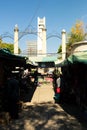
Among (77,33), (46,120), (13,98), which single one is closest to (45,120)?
(46,120)

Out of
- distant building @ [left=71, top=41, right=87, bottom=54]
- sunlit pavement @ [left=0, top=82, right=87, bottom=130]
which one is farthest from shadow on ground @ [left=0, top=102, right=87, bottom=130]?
distant building @ [left=71, top=41, right=87, bottom=54]

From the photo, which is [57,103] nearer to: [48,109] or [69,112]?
[48,109]

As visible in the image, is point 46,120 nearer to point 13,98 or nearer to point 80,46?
point 13,98

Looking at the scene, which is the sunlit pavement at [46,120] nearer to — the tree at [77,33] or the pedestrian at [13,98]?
the pedestrian at [13,98]

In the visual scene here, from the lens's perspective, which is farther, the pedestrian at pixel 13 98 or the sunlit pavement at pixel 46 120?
the pedestrian at pixel 13 98

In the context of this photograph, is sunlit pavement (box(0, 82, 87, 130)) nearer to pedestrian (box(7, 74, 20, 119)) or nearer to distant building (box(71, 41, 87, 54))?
pedestrian (box(7, 74, 20, 119))

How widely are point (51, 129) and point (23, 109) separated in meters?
4.35

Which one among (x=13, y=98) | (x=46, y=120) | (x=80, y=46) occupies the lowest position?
(x=46, y=120)

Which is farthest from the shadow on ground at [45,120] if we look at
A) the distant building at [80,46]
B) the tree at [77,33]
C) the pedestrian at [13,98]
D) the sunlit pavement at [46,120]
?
the tree at [77,33]

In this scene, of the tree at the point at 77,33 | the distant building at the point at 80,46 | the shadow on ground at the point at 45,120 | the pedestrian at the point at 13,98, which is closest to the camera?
the shadow on ground at the point at 45,120

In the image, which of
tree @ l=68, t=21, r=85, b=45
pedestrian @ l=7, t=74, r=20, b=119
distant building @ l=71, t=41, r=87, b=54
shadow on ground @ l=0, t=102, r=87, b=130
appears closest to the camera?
shadow on ground @ l=0, t=102, r=87, b=130

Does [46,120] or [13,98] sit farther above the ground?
[13,98]

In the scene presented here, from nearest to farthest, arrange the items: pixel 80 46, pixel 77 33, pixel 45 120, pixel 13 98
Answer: pixel 45 120 → pixel 13 98 → pixel 80 46 → pixel 77 33

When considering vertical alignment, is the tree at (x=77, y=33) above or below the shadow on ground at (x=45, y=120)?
above
